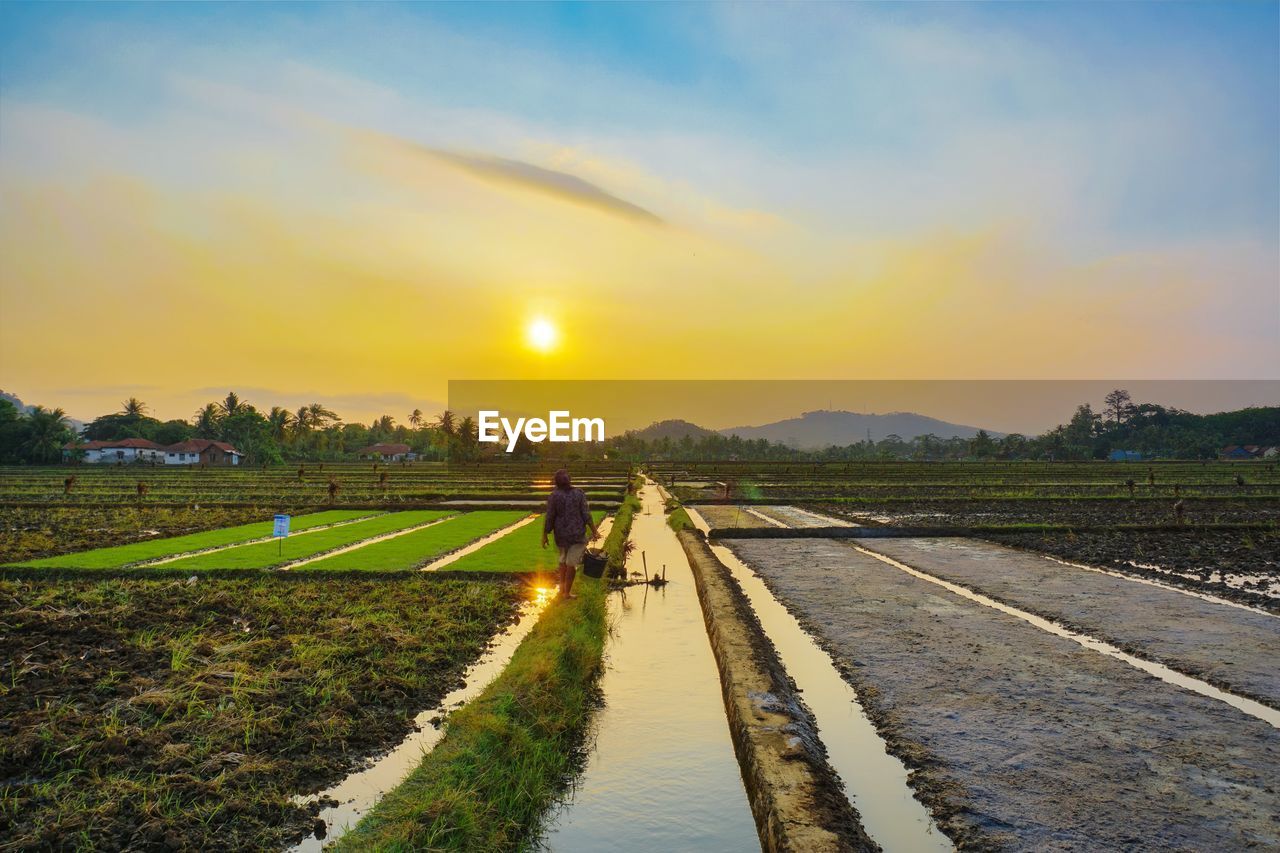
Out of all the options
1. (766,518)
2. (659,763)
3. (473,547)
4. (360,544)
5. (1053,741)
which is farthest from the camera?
(766,518)

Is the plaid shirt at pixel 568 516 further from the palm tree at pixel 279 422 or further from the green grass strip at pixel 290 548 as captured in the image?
A: the palm tree at pixel 279 422

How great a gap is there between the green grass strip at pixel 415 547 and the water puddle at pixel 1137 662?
31.2ft

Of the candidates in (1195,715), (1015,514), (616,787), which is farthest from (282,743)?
(1015,514)

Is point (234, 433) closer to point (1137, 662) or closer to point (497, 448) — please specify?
point (497, 448)

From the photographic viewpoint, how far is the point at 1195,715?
5.98 meters

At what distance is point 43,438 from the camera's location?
75.3 m

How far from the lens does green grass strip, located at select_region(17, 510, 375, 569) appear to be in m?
13.8

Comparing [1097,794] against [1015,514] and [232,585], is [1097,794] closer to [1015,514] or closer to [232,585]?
[232,585]

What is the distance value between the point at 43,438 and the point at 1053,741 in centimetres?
9439

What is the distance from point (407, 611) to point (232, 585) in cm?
384

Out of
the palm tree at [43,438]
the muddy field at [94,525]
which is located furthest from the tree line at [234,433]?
the muddy field at [94,525]


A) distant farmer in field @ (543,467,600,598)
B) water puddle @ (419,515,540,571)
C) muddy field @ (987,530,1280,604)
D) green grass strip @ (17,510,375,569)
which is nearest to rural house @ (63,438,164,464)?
green grass strip @ (17,510,375,569)

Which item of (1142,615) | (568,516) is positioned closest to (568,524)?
(568,516)

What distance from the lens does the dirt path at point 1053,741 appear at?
4203 millimetres
